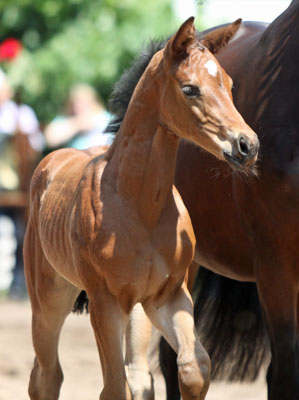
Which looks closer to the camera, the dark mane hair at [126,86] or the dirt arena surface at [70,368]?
the dark mane hair at [126,86]

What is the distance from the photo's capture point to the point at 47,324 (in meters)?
4.58

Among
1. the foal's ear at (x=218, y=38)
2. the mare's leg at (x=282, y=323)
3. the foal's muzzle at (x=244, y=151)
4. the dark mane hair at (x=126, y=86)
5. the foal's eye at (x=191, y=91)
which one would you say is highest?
the foal's ear at (x=218, y=38)

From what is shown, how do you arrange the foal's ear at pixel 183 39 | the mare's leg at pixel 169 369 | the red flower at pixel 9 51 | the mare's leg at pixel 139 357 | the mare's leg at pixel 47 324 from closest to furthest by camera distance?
the foal's ear at pixel 183 39, the mare's leg at pixel 139 357, the mare's leg at pixel 47 324, the mare's leg at pixel 169 369, the red flower at pixel 9 51

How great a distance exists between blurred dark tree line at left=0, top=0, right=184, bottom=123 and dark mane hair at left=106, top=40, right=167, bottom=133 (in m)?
8.56

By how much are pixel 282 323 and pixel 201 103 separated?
1069mm

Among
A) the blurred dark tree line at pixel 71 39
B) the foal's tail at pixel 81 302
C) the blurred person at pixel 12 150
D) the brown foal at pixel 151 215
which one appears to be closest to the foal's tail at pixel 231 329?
the foal's tail at pixel 81 302

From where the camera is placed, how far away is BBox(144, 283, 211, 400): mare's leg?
374 cm

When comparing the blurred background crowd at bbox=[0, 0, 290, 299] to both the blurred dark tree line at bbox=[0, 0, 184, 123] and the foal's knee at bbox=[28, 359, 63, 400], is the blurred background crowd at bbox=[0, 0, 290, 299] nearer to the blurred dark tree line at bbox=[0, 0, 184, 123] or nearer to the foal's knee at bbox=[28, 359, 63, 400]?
the blurred dark tree line at bbox=[0, 0, 184, 123]

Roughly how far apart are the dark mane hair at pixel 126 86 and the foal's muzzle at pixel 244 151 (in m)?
1.65

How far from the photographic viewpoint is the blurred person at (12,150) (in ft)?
33.2

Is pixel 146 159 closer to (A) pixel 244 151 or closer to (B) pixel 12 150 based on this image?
(A) pixel 244 151

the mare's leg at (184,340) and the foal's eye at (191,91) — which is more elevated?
the foal's eye at (191,91)

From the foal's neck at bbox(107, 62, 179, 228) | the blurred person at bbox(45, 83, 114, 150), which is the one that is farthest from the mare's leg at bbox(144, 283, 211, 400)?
the blurred person at bbox(45, 83, 114, 150)

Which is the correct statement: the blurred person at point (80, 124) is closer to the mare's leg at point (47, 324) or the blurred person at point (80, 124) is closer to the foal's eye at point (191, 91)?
the mare's leg at point (47, 324)
